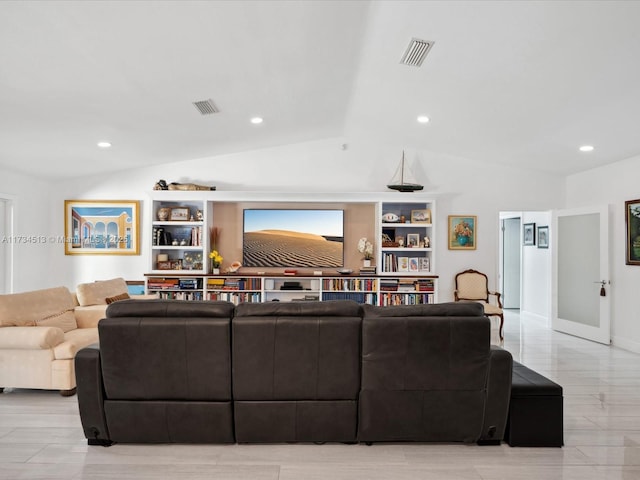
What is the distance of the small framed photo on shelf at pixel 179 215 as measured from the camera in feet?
23.3

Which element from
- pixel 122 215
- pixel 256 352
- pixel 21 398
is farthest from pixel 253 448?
pixel 122 215

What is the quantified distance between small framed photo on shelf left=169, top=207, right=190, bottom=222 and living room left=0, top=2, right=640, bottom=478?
514mm

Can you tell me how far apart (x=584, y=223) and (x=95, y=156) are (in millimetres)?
6963

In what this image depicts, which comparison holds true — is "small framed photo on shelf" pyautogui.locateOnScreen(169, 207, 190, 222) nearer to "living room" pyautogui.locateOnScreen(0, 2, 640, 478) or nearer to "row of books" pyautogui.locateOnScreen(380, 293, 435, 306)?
"living room" pyautogui.locateOnScreen(0, 2, 640, 478)

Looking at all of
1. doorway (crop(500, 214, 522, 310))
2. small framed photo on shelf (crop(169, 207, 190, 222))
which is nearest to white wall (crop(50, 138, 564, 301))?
small framed photo on shelf (crop(169, 207, 190, 222))

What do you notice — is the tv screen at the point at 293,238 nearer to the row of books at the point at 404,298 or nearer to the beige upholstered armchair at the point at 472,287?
the row of books at the point at 404,298

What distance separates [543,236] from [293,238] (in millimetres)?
4638

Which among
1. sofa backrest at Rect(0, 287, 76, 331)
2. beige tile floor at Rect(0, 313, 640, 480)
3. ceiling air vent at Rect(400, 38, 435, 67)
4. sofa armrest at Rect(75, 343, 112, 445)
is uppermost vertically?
ceiling air vent at Rect(400, 38, 435, 67)

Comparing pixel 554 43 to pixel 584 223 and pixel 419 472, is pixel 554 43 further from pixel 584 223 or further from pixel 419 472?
pixel 584 223

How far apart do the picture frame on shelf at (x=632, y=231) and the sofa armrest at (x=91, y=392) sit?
614cm

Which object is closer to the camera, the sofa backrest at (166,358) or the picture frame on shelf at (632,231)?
the sofa backrest at (166,358)

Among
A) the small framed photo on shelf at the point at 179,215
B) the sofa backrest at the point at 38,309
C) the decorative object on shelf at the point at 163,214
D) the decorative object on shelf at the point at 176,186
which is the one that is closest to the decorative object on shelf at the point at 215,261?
the small framed photo on shelf at the point at 179,215

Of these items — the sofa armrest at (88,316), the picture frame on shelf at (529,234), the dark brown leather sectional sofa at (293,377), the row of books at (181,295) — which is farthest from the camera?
the picture frame on shelf at (529,234)

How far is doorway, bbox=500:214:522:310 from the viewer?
9523mm
